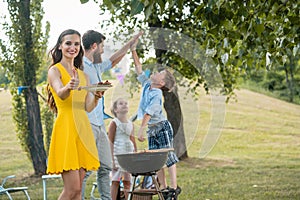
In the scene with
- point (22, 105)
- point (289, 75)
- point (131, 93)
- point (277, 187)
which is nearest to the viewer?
point (131, 93)

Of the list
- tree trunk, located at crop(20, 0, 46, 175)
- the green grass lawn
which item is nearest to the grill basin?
the green grass lawn

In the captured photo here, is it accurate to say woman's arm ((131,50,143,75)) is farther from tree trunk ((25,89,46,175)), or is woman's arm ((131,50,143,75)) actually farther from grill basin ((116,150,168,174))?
tree trunk ((25,89,46,175))

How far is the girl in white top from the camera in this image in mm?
3811

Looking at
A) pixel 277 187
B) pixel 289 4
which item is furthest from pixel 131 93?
pixel 277 187

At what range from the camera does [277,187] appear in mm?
6930

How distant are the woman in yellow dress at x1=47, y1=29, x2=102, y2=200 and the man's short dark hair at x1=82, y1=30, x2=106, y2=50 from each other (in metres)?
0.26

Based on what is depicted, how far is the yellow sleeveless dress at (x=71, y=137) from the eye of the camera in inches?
138

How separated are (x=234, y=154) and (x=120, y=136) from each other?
7789 mm

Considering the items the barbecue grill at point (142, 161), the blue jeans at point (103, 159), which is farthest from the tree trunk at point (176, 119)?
the blue jeans at point (103, 159)

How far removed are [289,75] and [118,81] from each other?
66.0ft

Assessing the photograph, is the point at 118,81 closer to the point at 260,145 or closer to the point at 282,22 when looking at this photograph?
the point at 282,22

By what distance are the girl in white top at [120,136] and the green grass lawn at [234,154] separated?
0.22ft

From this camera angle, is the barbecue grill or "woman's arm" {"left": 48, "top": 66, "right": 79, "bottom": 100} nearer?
"woman's arm" {"left": 48, "top": 66, "right": 79, "bottom": 100}

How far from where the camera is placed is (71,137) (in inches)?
139
